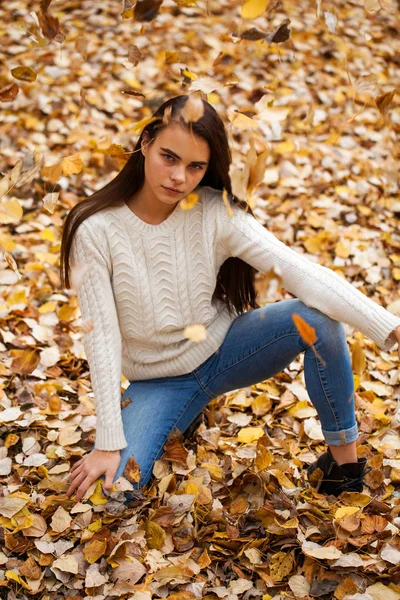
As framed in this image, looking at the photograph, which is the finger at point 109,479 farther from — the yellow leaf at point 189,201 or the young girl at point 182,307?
the yellow leaf at point 189,201

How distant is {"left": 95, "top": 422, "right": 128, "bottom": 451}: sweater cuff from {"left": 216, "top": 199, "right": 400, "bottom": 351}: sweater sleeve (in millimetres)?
527

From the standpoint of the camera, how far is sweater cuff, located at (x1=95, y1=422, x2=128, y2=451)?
150 cm

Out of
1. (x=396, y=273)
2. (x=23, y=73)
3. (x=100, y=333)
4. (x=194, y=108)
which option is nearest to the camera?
(x=194, y=108)

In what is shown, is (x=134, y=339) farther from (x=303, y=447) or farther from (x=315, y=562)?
(x=315, y=562)

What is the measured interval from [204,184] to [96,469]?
76cm

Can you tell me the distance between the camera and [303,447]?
5.87 feet

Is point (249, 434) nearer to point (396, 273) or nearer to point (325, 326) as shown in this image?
point (325, 326)

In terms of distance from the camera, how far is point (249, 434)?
179cm

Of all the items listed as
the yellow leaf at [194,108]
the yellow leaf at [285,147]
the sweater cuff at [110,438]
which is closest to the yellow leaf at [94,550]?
the sweater cuff at [110,438]

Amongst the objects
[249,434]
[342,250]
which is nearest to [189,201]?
[249,434]

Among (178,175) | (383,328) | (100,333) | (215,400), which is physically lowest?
(215,400)

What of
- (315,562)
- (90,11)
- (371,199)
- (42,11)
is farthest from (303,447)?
(90,11)

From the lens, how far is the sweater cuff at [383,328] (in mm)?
1371

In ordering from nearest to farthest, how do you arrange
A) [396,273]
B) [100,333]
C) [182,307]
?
[100,333] < [182,307] < [396,273]
